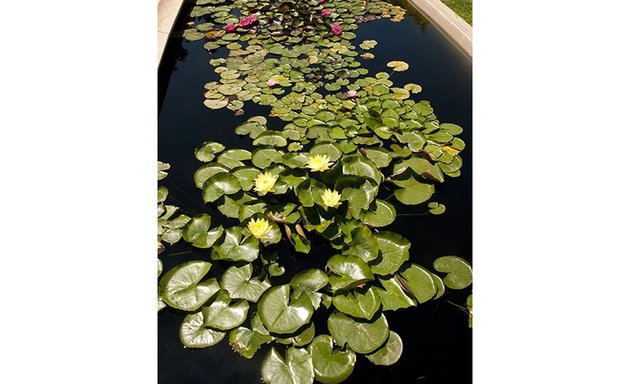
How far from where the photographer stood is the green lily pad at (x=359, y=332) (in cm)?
157

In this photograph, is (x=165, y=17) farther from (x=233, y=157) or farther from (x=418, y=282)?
(x=418, y=282)

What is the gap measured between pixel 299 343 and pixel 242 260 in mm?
444

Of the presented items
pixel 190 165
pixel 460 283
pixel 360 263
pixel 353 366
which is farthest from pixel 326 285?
pixel 190 165

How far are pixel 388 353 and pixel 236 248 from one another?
0.75 meters

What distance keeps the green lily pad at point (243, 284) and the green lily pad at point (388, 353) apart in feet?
1.62

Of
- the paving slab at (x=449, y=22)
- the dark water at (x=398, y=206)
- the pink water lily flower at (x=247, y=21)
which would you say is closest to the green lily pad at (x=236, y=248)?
the dark water at (x=398, y=206)

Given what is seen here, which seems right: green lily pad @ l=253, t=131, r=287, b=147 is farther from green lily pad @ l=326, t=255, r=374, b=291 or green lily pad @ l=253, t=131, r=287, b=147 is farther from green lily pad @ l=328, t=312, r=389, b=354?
green lily pad @ l=328, t=312, r=389, b=354

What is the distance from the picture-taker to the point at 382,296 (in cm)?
170

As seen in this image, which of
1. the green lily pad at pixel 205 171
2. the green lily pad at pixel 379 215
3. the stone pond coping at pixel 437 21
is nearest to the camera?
the green lily pad at pixel 379 215

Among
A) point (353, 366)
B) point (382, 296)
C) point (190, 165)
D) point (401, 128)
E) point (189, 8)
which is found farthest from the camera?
point (189, 8)

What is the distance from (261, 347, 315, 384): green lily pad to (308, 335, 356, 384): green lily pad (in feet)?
0.08

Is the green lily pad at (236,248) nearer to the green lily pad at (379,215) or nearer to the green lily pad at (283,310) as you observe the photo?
the green lily pad at (283,310)

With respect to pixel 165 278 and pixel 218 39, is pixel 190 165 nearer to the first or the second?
pixel 165 278

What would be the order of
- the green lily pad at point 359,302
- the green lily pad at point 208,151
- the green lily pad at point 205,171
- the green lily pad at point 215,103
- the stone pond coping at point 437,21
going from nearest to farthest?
the green lily pad at point 359,302 < the green lily pad at point 205,171 < the green lily pad at point 208,151 < the green lily pad at point 215,103 < the stone pond coping at point 437,21
